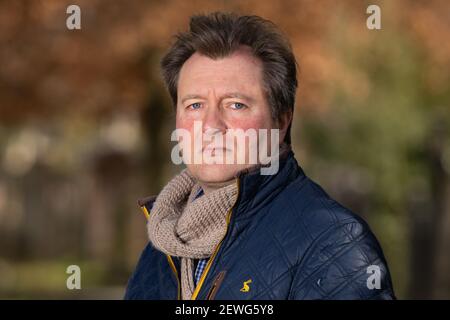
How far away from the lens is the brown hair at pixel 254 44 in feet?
8.91

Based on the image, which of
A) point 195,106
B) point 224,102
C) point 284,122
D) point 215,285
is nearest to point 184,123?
point 195,106

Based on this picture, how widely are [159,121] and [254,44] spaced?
1060 cm

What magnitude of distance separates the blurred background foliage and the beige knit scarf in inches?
173

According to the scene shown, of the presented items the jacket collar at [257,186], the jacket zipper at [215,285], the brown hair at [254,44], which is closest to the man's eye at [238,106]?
the brown hair at [254,44]

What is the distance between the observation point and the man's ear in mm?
2838

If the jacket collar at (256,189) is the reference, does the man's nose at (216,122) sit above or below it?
above

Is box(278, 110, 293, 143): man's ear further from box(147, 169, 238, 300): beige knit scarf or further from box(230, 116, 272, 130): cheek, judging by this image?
box(147, 169, 238, 300): beige knit scarf

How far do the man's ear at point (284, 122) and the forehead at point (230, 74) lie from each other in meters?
0.17

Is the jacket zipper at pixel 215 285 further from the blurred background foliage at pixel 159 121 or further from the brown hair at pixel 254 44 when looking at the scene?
the blurred background foliage at pixel 159 121

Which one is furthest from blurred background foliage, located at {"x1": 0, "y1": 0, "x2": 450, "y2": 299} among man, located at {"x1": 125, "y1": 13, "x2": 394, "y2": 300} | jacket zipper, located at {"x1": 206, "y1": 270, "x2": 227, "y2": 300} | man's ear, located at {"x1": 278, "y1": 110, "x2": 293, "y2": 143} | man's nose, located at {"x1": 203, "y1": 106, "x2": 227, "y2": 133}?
jacket zipper, located at {"x1": 206, "y1": 270, "x2": 227, "y2": 300}

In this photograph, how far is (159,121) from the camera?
13258 mm

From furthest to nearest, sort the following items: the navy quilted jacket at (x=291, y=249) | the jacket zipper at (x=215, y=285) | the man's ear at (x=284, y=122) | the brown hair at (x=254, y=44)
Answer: the man's ear at (x=284, y=122), the brown hair at (x=254, y=44), the jacket zipper at (x=215, y=285), the navy quilted jacket at (x=291, y=249)

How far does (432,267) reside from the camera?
12633 mm

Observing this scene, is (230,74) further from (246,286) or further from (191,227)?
(246,286)
